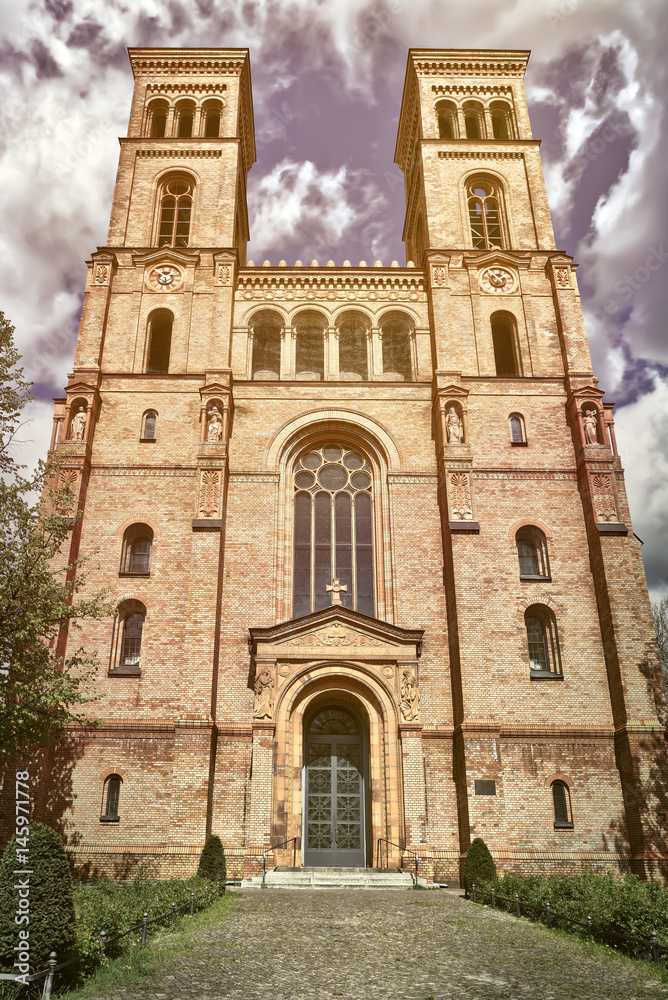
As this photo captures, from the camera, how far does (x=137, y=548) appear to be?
80.9ft

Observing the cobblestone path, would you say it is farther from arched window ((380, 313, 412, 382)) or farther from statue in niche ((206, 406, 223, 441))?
arched window ((380, 313, 412, 382))

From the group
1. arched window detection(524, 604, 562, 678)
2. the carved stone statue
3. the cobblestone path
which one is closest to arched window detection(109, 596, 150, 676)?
the carved stone statue

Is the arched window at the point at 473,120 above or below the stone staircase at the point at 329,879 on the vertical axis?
above

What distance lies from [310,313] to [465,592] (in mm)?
12145

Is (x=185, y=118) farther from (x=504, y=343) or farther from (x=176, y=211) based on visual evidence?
(x=504, y=343)

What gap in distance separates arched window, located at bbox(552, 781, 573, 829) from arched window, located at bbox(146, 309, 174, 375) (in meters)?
18.4

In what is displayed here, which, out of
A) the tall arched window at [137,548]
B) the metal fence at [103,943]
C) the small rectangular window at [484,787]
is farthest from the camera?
the tall arched window at [137,548]

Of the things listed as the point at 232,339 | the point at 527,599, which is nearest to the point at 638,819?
the point at 527,599

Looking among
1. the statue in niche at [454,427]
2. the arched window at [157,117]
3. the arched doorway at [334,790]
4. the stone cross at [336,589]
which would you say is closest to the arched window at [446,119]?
the arched window at [157,117]

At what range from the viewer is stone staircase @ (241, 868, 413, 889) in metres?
18.8

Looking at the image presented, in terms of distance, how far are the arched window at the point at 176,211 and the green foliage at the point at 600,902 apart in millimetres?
24483

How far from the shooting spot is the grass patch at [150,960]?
33.1 ft

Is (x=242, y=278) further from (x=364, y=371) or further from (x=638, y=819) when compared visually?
(x=638, y=819)

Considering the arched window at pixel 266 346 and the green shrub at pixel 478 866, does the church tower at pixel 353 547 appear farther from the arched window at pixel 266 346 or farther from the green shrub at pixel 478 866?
the green shrub at pixel 478 866
